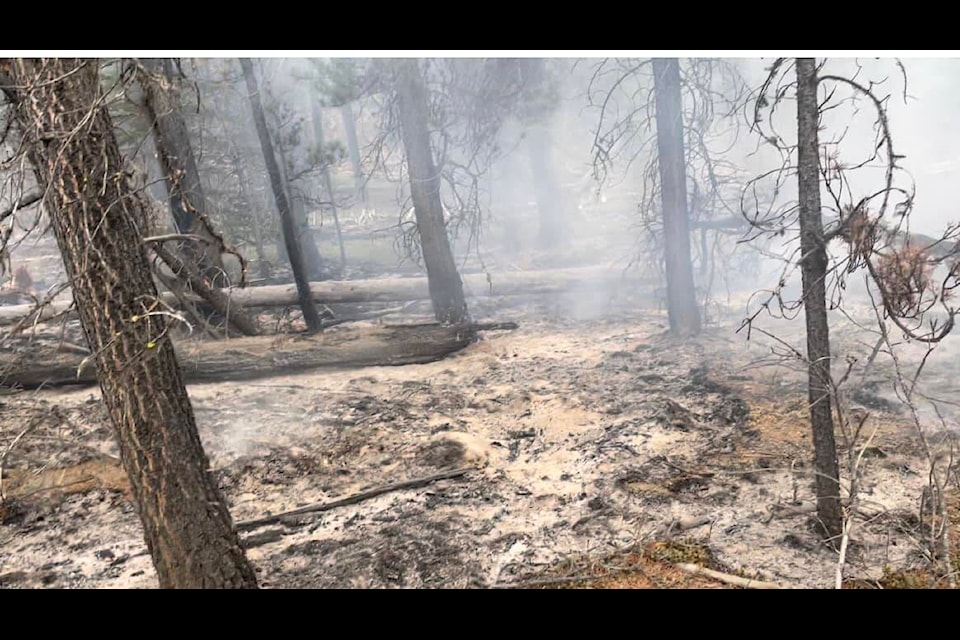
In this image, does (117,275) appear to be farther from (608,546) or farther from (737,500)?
(737,500)

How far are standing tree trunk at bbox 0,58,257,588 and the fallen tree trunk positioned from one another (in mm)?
3468

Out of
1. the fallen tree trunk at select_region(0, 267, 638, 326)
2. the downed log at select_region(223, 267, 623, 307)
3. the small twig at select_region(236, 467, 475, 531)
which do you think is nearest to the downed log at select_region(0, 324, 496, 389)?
the fallen tree trunk at select_region(0, 267, 638, 326)

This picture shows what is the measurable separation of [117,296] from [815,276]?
2818 mm

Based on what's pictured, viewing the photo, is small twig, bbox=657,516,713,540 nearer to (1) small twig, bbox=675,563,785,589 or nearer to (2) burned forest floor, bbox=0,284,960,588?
(2) burned forest floor, bbox=0,284,960,588

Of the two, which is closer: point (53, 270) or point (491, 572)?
point (491, 572)

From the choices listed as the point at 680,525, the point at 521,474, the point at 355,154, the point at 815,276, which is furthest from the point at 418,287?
the point at 815,276

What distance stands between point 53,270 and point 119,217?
6061mm

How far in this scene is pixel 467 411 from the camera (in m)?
4.69

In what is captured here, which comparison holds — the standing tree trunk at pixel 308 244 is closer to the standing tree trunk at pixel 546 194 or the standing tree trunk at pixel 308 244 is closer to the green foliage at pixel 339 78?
the green foliage at pixel 339 78

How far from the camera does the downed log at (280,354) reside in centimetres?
505

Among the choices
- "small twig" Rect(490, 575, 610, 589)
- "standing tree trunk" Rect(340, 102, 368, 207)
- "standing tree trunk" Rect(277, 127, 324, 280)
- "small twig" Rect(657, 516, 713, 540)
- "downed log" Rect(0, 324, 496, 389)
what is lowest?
"small twig" Rect(490, 575, 610, 589)

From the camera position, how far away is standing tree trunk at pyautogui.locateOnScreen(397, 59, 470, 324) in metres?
6.39

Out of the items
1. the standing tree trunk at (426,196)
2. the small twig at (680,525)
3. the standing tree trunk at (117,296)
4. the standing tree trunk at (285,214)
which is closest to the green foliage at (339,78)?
the standing tree trunk at (426,196)
